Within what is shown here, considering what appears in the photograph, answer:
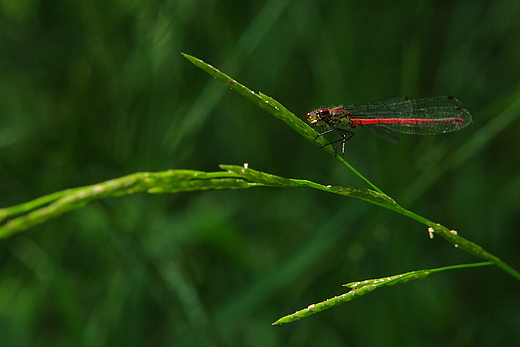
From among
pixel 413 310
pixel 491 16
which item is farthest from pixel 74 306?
pixel 491 16

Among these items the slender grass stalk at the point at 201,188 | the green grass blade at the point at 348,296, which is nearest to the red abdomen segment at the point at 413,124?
the slender grass stalk at the point at 201,188

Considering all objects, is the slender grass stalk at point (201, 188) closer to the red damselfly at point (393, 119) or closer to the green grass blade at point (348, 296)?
the green grass blade at point (348, 296)

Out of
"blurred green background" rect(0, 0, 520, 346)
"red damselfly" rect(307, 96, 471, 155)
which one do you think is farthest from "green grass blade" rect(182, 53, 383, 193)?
"blurred green background" rect(0, 0, 520, 346)

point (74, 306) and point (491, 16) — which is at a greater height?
point (491, 16)

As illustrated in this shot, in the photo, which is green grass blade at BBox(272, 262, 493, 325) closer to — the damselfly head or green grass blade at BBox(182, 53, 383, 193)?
green grass blade at BBox(182, 53, 383, 193)

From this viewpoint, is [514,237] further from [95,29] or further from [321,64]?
[95,29]

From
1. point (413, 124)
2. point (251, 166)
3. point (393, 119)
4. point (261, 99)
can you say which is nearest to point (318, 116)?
point (393, 119)
